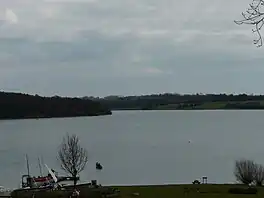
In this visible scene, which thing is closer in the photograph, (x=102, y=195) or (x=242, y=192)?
(x=102, y=195)

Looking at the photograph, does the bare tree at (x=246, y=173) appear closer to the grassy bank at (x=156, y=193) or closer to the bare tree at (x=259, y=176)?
the bare tree at (x=259, y=176)

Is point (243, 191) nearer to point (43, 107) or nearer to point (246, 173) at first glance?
point (246, 173)

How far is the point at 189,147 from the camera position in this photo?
76500 millimetres

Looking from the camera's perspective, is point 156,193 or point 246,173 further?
point 246,173

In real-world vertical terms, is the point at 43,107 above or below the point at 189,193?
above

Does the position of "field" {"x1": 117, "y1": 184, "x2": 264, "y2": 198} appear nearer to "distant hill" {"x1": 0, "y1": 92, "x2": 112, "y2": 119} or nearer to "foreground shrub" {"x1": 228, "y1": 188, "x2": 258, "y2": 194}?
"foreground shrub" {"x1": 228, "y1": 188, "x2": 258, "y2": 194}

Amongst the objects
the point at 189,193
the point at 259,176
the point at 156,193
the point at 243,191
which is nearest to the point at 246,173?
the point at 259,176

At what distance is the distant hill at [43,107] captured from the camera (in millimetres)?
135500

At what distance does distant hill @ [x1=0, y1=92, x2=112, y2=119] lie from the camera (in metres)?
136

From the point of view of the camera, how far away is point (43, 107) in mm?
151875

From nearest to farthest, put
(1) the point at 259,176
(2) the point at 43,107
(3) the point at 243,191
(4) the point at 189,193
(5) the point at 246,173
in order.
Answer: (4) the point at 189,193 < (3) the point at 243,191 < (1) the point at 259,176 < (5) the point at 246,173 < (2) the point at 43,107

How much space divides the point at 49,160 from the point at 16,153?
13898mm

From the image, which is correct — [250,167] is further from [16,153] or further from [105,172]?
[16,153]

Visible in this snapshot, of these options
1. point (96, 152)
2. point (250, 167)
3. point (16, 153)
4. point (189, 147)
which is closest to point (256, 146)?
point (189, 147)
